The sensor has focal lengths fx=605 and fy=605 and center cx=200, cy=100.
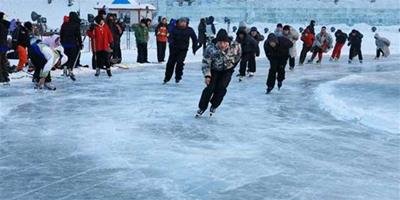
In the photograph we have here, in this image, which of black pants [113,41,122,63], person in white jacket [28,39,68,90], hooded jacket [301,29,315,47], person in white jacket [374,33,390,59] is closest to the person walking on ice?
person in white jacket [28,39,68,90]

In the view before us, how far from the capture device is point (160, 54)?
62.8 ft

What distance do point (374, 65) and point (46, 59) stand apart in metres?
13.3

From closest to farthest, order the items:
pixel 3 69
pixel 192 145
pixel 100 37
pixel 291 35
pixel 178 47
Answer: pixel 192 145, pixel 3 69, pixel 178 47, pixel 100 37, pixel 291 35

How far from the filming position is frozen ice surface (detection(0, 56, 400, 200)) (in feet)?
16.5

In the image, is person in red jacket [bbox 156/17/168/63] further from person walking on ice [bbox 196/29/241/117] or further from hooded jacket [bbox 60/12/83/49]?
person walking on ice [bbox 196/29/241/117]

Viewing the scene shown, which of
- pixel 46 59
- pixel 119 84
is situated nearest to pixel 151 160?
pixel 46 59

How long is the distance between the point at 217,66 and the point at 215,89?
0.39m

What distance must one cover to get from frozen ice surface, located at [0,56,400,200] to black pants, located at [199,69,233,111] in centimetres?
23

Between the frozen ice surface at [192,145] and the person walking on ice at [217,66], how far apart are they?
0.28 m

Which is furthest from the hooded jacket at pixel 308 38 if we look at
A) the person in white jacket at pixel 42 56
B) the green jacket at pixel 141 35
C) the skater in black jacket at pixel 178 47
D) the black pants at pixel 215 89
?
the black pants at pixel 215 89

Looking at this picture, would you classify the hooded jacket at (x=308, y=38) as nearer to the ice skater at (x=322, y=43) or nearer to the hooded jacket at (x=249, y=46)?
the ice skater at (x=322, y=43)

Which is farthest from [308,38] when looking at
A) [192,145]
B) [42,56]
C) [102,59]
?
[192,145]

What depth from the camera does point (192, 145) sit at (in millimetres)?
6723

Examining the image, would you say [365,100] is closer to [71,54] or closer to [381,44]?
[71,54]
